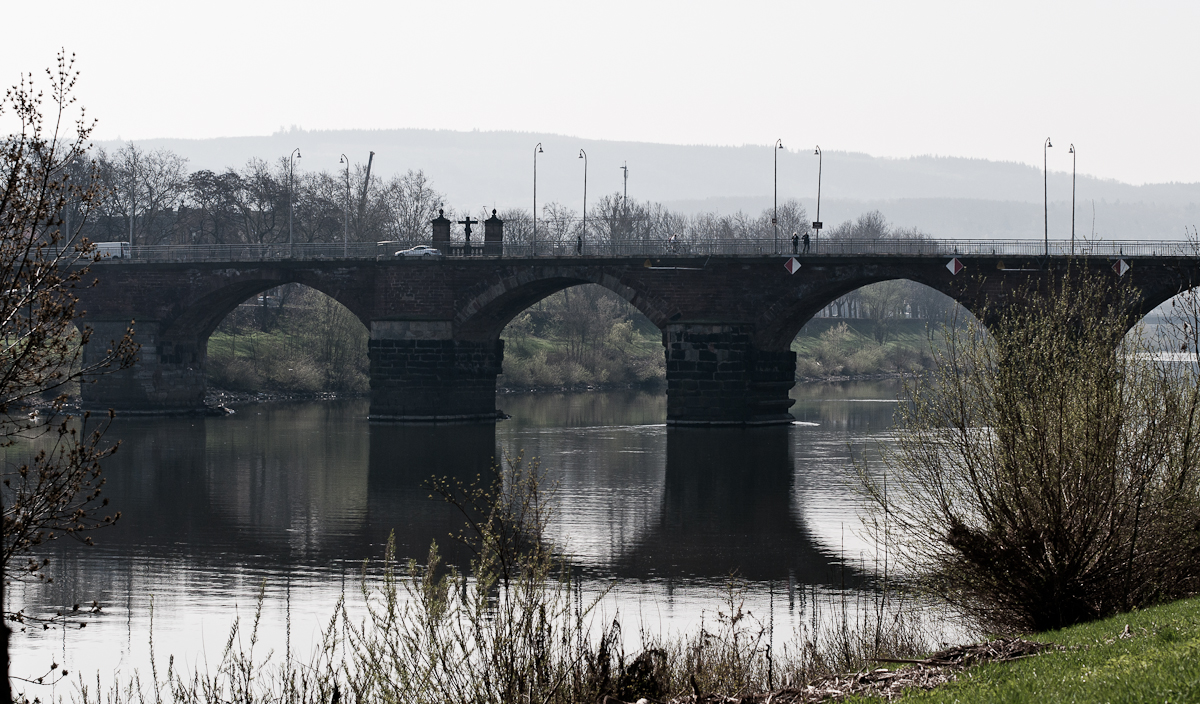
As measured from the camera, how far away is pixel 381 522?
26.2 m

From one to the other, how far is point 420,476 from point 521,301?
804 inches

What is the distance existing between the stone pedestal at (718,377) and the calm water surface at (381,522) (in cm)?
103

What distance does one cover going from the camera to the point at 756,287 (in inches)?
1870

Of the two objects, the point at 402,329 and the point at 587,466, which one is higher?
the point at 402,329

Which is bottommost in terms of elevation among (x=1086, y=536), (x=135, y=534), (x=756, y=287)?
(x=135, y=534)

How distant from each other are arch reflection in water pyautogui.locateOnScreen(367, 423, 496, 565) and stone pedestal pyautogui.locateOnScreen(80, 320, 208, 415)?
1196 centimetres

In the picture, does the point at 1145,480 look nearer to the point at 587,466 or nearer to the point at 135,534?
the point at 135,534

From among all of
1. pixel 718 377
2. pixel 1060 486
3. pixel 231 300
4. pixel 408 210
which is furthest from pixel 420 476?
pixel 408 210

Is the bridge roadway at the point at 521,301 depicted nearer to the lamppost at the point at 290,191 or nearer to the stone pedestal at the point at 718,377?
the stone pedestal at the point at 718,377

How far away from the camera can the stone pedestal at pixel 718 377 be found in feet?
155

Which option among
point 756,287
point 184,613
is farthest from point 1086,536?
point 756,287

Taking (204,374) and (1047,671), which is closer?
(1047,671)

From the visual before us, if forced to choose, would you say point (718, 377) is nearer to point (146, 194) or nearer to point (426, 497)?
point (426, 497)

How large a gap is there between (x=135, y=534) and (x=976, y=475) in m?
16.7
